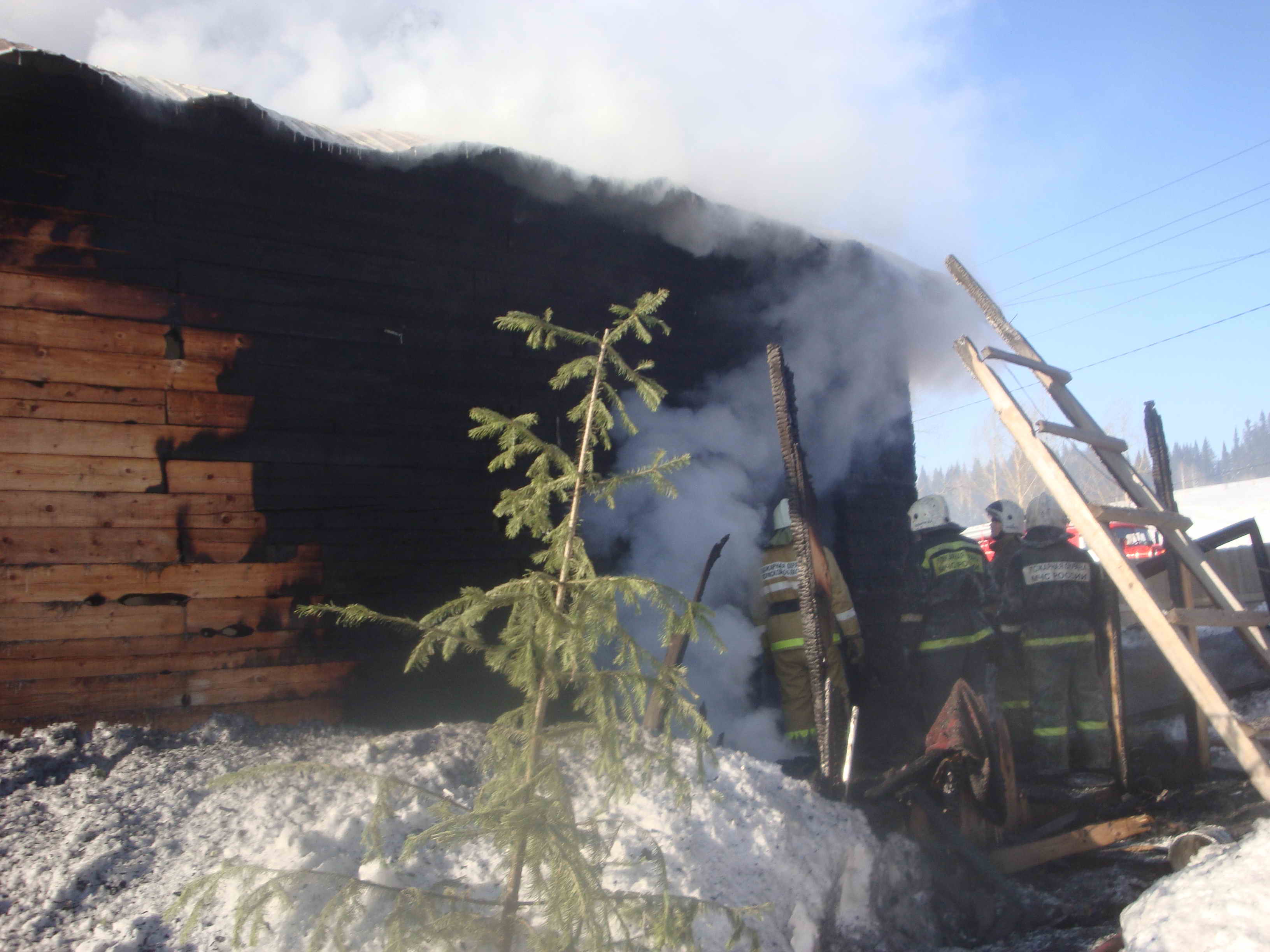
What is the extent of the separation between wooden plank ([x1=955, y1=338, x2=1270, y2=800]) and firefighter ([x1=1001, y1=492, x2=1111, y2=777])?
1.29m

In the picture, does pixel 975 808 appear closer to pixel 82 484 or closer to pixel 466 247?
pixel 466 247

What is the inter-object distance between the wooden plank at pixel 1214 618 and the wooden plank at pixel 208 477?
538 centimetres

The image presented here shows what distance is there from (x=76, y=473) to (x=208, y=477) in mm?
630

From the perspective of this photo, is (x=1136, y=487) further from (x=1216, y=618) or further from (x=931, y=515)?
(x=931, y=515)

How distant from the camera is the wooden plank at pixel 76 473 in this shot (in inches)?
165

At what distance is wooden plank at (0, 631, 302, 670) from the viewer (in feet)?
13.6

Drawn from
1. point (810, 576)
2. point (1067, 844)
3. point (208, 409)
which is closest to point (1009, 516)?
point (1067, 844)

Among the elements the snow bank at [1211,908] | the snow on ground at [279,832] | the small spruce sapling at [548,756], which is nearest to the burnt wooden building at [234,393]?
the snow on ground at [279,832]

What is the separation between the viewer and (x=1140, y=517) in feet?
14.6

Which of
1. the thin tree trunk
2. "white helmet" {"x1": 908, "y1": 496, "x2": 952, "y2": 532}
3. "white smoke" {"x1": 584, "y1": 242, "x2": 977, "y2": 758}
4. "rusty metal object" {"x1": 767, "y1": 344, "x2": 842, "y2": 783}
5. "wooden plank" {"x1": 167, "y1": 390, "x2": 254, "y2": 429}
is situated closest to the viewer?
the thin tree trunk

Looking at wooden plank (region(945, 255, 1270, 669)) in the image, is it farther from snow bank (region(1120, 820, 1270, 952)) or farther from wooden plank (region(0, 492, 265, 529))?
wooden plank (region(0, 492, 265, 529))

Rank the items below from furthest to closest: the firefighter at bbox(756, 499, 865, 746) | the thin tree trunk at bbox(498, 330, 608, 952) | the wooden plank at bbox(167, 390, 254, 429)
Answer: the firefighter at bbox(756, 499, 865, 746) < the wooden plank at bbox(167, 390, 254, 429) < the thin tree trunk at bbox(498, 330, 608, 952)

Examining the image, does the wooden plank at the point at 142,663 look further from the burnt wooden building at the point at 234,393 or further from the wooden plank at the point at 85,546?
the wooden plank at the point at 85,546

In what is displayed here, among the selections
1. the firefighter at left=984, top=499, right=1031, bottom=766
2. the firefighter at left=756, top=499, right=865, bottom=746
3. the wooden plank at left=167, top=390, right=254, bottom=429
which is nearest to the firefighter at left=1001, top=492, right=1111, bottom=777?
the firefighter at left=984, top=499, right=1031, bottom=766
